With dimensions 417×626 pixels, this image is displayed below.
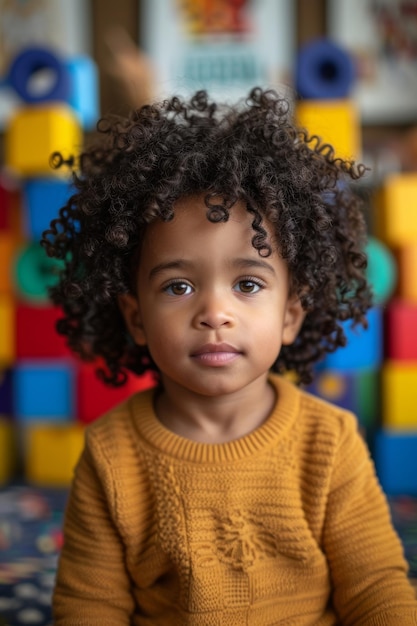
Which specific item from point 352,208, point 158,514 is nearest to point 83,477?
point 158,514

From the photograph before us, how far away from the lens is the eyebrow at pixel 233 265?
2.30ft

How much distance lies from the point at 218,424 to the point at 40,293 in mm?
856

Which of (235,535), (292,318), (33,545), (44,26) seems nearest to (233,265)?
(292,318)

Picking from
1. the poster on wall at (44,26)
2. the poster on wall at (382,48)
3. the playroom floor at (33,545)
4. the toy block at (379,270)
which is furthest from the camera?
the poster on wall at (44,26)

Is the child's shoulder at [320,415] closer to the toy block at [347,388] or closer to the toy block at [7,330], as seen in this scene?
the toy block at [347,388]

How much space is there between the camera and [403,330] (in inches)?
60.9

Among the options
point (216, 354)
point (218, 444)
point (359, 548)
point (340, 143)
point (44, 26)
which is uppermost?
point (44, 26)

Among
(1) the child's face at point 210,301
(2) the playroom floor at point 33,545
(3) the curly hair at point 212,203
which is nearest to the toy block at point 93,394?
(2) the playroom floor at point 33,545

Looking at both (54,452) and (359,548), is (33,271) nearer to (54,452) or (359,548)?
(54,452)

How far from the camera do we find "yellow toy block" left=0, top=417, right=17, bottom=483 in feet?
5.47

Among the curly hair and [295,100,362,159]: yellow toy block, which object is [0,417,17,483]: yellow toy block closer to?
the curly hair

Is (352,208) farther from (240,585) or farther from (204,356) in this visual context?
(240,585)

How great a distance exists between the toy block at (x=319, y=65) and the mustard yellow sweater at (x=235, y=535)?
959 millimetres

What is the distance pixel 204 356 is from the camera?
27.6 inches
